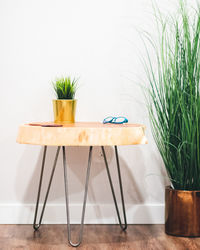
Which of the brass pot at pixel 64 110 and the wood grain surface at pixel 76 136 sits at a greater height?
the brass pot at pixel 64 110

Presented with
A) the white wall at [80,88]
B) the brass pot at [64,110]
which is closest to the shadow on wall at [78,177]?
the white wall at [80,88]

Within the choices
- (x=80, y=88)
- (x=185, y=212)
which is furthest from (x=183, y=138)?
(x=80, y=88)

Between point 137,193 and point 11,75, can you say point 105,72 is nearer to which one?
point 11,75

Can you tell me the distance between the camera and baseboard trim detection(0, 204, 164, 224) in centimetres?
226

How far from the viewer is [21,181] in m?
2.28

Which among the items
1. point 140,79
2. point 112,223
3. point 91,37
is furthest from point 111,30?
point 112,223

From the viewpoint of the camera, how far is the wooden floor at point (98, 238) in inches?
73.1

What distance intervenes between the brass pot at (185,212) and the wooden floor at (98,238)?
0.14 ft

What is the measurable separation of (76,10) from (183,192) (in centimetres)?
111

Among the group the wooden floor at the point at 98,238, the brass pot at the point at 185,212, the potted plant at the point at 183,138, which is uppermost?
the potted plant at the point at 183,138

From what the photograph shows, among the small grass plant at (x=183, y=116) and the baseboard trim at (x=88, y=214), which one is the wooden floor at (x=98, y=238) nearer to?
the baseboard trim at (x=88, y=214)

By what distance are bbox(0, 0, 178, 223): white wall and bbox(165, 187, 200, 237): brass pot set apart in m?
0.30

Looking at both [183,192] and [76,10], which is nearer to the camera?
[183,192]

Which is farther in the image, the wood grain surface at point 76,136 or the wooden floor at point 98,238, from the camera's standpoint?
the wooden floor at point 98,238
